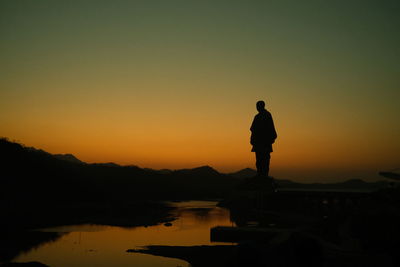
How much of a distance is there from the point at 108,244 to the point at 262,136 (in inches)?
465

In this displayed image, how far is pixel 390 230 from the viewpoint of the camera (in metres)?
14.1

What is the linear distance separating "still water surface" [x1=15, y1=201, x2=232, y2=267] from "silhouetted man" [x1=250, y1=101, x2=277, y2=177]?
5376 millimetres

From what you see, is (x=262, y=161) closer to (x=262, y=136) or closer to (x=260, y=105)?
(x=262, y=136)

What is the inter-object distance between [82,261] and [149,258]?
3.35 metres

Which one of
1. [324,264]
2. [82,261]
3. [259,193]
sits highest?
[259,193]

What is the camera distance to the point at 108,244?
2753cm

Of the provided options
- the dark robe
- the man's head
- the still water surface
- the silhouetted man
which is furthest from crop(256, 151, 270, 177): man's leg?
the still water surface

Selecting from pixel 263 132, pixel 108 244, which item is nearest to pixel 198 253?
pixel 263 132

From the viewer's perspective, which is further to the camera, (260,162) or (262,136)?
(260,162)

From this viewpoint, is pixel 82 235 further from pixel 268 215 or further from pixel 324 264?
pixel 324 264

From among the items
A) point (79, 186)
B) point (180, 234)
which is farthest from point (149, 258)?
point (79, 186)

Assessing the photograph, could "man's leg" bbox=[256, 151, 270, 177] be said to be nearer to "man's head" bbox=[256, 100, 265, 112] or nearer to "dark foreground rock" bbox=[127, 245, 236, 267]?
"man's head" bbox=[256, 100, 265, 112]

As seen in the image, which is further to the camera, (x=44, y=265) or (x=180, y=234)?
(x=180, y=234)

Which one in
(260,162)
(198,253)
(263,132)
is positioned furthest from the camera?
(260,162)
